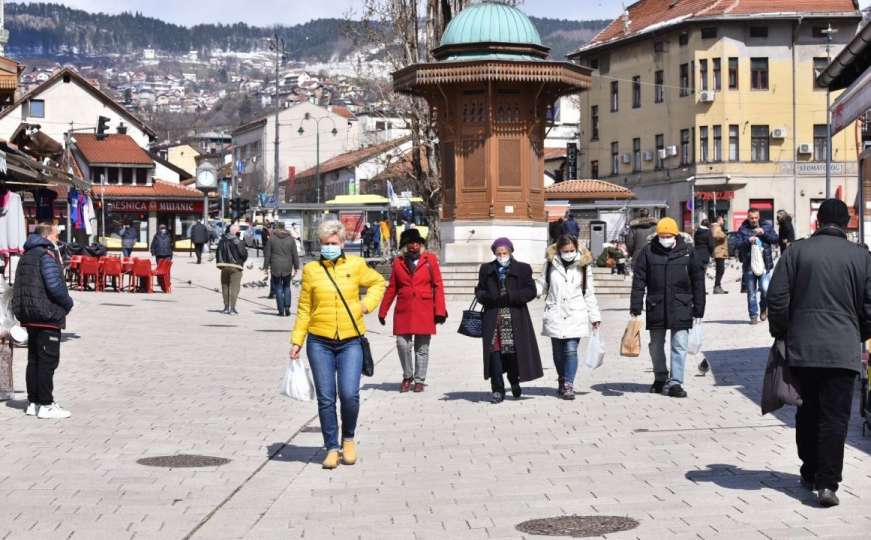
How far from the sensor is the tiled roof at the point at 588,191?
2104 inches

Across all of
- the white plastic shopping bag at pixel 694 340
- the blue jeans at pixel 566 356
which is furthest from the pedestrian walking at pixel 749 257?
the blue jeans at pixel 566 356

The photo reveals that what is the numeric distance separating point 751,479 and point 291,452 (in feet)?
11.9

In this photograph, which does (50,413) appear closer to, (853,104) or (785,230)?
(853,104)

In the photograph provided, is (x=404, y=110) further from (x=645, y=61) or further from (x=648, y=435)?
(x=648, y=435)

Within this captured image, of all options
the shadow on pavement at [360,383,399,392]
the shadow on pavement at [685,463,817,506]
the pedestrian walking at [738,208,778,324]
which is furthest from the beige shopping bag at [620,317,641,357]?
the pedestrian walking at [738,208,778,324]

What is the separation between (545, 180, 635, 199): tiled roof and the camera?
53.4 metres

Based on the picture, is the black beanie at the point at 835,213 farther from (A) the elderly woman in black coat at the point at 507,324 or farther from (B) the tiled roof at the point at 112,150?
(B) the tiled roof at the point at 112,150

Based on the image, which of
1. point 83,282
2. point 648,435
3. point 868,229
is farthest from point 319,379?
point 83,282

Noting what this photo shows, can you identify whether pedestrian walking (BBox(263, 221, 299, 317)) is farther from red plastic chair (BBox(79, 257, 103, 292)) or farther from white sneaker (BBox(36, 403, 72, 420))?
white sneaker (BBox(36, 403, 72, 420))

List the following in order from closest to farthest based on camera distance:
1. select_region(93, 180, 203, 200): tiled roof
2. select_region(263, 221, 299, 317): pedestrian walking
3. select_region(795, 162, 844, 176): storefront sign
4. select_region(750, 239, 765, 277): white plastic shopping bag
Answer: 1. select_region(750, 239, 765, 277): white plastic shopping bag
2. select_region(263, 221, 299, 317): pedestrian walking
3. select_region(795, 162, 844, 176): storefront sign
4. select_region(93, 180, 203, 200): tiled roof

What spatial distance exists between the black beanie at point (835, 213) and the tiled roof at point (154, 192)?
290 feet

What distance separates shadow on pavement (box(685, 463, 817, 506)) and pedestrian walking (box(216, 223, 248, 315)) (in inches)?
813

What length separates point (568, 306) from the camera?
15.0 metres

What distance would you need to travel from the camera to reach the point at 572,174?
83.5 meters
